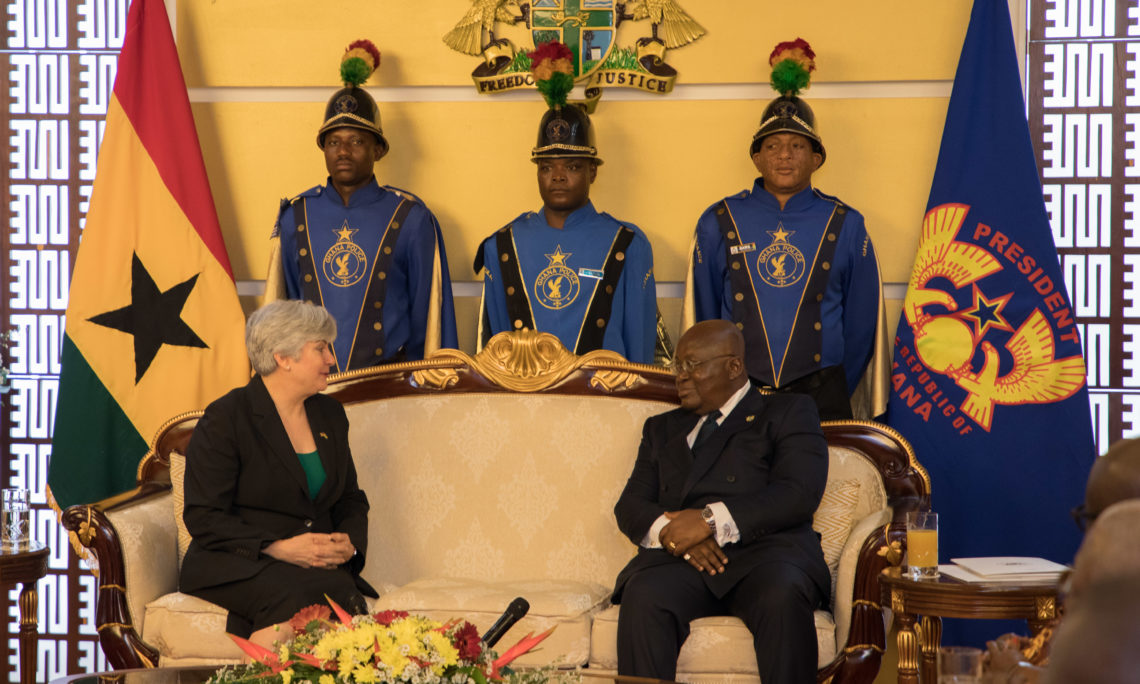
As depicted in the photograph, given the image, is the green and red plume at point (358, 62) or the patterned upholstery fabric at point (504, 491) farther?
the green and red plume at point (358, 62)

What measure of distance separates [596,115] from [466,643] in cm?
277

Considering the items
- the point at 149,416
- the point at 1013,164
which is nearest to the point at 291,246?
the point at 149,416

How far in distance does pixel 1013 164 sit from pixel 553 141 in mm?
1557

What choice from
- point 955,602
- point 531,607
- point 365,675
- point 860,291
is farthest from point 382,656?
point 860,291

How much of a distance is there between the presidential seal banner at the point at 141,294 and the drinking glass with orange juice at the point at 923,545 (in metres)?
2.46

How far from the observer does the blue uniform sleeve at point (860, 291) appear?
3885mm

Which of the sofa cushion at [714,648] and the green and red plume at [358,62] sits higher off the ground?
the green and red plume at [358,62]

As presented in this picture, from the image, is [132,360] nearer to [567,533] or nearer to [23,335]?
[23,335]

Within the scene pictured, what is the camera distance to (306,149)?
444 centimetres

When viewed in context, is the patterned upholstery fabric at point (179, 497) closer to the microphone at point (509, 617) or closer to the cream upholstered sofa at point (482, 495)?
the cream upholstered sofa at point (482, 495)

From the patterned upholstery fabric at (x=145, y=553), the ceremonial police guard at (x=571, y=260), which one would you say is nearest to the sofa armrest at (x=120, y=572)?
the patterned upholstery fabric at (x=145, y=553)

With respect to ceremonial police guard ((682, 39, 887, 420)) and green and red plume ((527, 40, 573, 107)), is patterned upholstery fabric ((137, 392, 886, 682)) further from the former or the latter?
green and red plume ((527, 40, 573, 107))

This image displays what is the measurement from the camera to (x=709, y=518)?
3.10m

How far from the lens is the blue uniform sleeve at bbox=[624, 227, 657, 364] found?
12.9 ft
